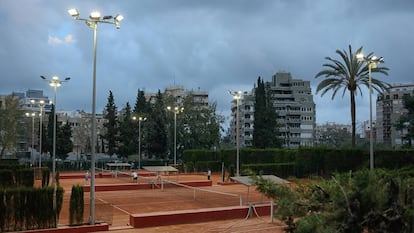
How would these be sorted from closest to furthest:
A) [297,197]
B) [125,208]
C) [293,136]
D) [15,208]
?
[297,197]
[15,208]
[125,208]
[293,136]

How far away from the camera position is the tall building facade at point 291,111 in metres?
114

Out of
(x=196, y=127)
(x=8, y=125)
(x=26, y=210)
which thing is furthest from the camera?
(x=196, y=127)

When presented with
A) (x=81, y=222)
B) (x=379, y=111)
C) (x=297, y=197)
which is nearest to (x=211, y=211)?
(x=81, y=222)

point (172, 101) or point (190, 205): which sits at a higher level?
point (172, 101)

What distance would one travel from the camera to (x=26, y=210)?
16516mm

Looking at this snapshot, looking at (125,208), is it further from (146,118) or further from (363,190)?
(146,118)

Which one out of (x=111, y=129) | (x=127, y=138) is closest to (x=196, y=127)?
(x=127, y=138)

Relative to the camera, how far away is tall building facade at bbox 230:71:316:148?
113688mm

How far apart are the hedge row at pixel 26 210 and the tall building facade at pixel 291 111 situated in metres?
97.2

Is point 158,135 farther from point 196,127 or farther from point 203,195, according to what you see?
point 203,195

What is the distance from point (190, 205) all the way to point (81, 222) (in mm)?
9206

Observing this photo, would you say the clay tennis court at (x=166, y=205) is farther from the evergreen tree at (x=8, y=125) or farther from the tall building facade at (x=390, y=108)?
the tall building facade at (x=390, y=108)

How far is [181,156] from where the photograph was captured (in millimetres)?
78188

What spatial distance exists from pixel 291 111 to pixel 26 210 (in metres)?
102
